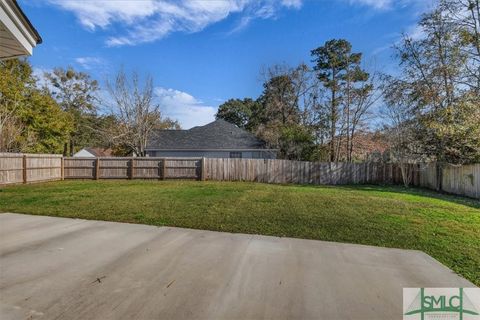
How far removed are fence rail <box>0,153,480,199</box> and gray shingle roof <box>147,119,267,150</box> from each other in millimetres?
5342

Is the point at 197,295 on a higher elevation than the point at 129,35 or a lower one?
lower

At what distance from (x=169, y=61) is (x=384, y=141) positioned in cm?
1313

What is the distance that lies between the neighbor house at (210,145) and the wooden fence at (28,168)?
731 cm

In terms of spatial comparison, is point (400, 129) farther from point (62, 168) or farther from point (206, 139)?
point (62, 168)

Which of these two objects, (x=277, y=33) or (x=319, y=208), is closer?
(x=319, y=208)

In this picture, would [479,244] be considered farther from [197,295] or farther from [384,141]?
[384,141]

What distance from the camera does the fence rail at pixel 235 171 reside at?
1378cm

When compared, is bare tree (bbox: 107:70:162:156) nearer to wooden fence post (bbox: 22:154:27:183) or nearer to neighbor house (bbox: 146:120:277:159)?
neighbor house (bbox: 146:120:277:159)

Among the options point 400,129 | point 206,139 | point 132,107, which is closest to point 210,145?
point 206,139

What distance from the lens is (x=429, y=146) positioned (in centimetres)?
1420

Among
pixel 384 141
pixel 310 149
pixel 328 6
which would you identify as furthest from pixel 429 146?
pixel 328 6

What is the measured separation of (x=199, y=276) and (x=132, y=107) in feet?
63.5


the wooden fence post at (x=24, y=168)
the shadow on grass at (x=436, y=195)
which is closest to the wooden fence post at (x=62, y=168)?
the wooden fence post at (x=24, y=168)

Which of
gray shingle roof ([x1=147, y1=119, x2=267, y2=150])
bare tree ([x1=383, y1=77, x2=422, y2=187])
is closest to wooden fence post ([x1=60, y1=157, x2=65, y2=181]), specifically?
gray shingle roof ([x1=147, y1=119, x2=267, y2=150])
